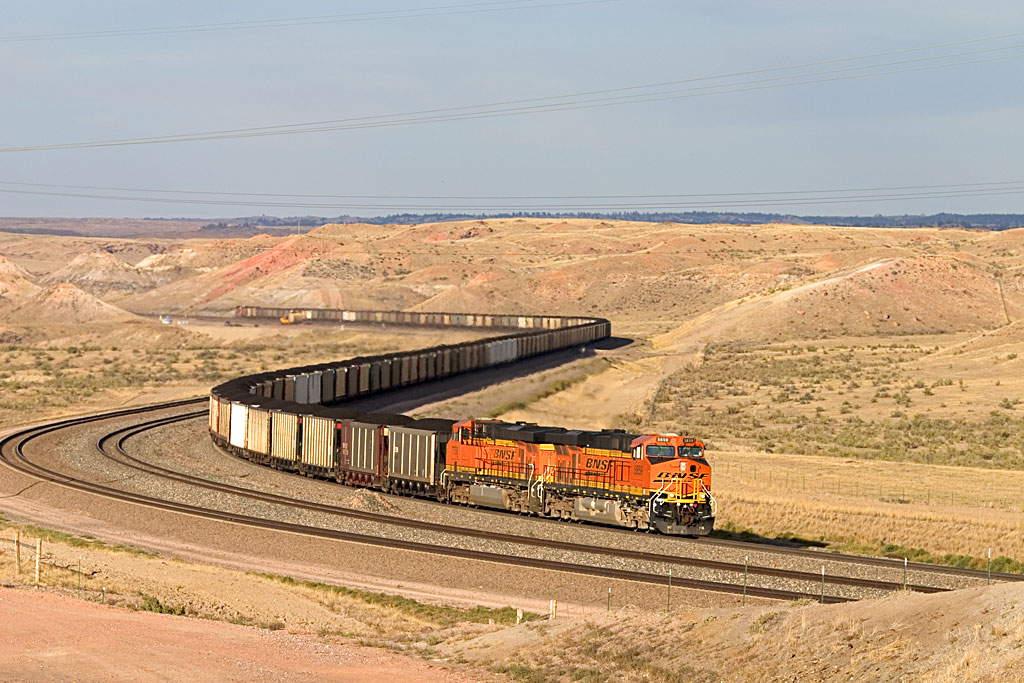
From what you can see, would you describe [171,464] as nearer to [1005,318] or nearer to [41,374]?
[41,374]

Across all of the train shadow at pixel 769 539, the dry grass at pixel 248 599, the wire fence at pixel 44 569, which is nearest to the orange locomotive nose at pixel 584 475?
the train shadow at pixel 769 539

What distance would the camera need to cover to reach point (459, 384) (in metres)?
79.7

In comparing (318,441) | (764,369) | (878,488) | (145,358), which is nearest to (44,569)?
(318,441)

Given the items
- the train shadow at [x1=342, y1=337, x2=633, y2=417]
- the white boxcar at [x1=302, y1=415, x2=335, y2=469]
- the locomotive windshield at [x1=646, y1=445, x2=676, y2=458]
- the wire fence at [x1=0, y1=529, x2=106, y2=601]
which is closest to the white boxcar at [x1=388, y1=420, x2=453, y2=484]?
the white boxcar at [x1=302, y1=415, x2=335, y2=469]

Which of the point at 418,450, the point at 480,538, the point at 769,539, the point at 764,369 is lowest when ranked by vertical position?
the point at 769,539

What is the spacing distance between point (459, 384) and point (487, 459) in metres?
41.1

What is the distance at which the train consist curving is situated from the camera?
34.8 meters

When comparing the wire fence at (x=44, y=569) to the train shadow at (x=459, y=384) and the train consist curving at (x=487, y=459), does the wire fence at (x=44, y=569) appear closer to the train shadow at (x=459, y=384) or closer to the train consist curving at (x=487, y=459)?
the train consist curving at (x=487, y=459)

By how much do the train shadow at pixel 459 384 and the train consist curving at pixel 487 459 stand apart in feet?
32.9

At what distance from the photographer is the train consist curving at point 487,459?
1368 inches

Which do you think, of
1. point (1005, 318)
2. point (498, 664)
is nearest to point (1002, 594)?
point (498, 664)

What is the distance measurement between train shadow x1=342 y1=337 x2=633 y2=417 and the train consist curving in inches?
395

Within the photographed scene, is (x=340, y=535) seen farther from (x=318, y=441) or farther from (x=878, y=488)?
(x=878, y=488)

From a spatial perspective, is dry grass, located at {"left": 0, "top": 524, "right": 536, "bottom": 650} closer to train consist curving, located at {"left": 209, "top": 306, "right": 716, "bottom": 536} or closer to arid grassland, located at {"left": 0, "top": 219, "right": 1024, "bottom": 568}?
train consist curving, located at {"left": 209, "top": 306, "right": 716, "bottom": 536}
